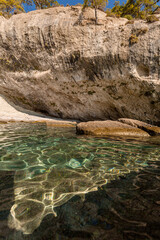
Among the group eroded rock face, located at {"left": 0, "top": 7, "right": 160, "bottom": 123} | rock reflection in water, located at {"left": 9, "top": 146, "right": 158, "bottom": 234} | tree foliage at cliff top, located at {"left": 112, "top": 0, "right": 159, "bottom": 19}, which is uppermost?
tree foliage at cliff top, located at {"left": 112, "top": 0, "right": 159, "bottom": 19}

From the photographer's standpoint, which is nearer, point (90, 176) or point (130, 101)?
point (90, 176)

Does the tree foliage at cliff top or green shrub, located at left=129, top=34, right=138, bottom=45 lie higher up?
the tree foliage at cliff top

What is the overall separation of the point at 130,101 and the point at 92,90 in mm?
3788

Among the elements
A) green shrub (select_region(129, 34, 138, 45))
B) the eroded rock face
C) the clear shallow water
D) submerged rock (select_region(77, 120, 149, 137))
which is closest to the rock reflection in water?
the clear shallow water

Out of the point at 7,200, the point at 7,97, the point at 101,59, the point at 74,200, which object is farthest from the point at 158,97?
the point at 7,97

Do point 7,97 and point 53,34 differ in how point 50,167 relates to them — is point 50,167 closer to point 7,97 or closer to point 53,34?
point 53,34

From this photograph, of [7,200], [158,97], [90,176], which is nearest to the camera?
[7,200]

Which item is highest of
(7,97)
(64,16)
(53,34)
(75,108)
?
(64,16)

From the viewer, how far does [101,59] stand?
998 cm

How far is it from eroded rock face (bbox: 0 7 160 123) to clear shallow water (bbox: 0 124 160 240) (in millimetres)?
8925

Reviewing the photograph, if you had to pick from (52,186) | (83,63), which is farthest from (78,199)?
(83,63)

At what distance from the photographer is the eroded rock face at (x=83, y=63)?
924 cm

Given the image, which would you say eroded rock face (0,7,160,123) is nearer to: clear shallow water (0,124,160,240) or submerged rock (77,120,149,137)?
submerged rock (77,120,149,137)

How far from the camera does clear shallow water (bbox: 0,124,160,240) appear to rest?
1131 mm
